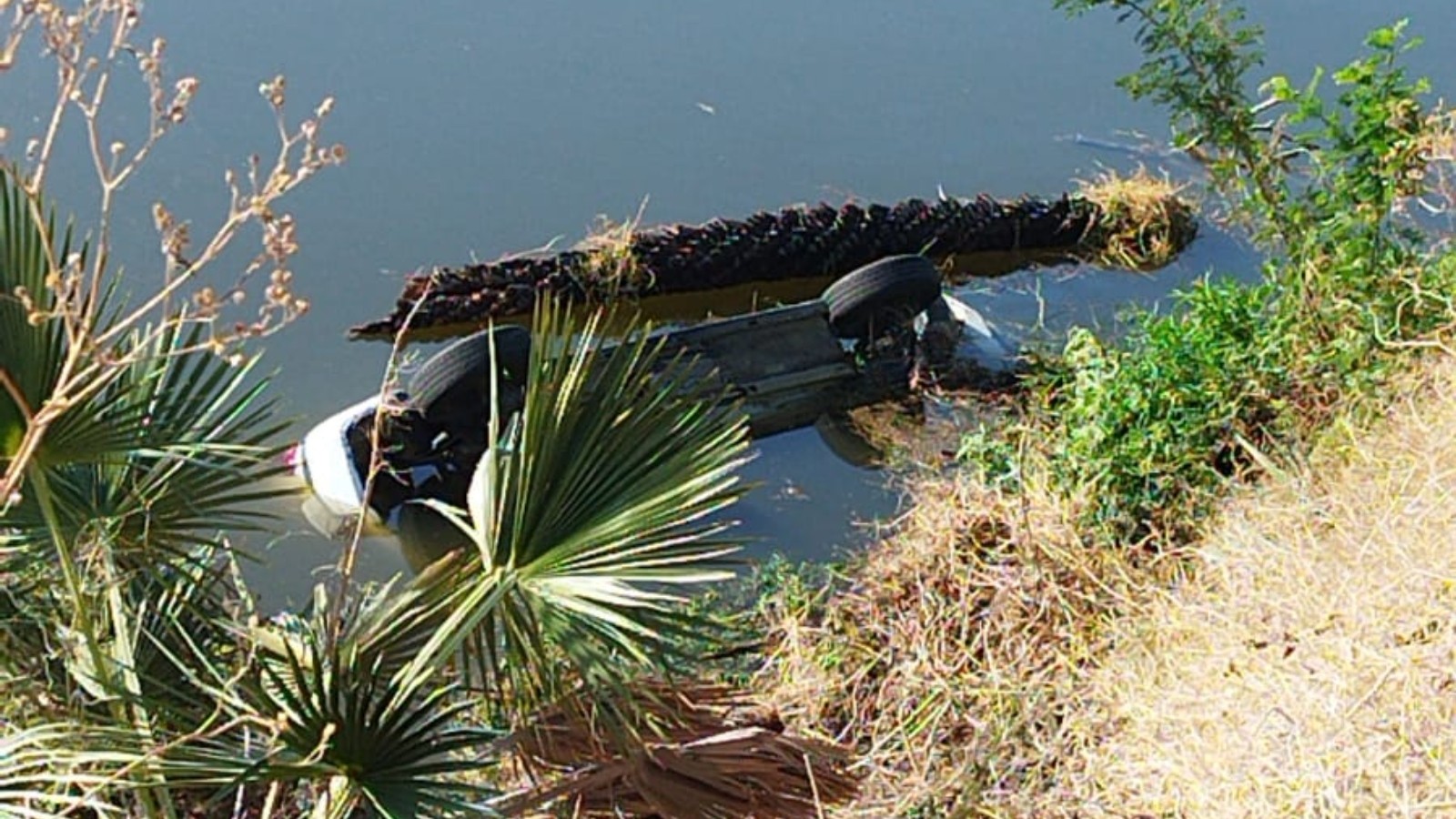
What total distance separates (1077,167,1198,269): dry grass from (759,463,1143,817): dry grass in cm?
409

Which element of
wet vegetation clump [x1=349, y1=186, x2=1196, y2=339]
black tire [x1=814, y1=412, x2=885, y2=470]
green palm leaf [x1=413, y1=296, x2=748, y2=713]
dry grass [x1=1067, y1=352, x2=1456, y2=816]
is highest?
wet vegetation clump [x1=349, y1=186, x2=1196, y2=339]

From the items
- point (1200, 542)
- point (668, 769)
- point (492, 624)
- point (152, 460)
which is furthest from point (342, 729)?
point (1200, 542)

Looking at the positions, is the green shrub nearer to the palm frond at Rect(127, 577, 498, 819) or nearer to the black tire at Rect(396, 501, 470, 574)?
the black tire at Rect(396, 501, 470, 574)

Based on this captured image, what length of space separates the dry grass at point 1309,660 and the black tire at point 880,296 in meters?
Answer: 2.96

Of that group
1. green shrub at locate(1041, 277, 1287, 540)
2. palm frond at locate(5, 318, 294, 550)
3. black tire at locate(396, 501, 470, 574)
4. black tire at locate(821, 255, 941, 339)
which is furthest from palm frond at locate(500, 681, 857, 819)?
black tire at locate(821, 255, 941, 339)

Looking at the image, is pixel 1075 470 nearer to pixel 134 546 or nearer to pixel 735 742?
pixel 735 742

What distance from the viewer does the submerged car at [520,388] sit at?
6.01 m

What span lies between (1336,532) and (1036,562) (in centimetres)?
98

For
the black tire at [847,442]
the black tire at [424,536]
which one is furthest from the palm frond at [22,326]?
the black tire at [847,442]

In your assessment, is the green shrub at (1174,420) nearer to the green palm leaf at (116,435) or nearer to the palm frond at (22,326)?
the green palm leaf at (116,435)

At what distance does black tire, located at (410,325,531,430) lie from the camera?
20.5ft

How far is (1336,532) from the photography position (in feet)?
14.1

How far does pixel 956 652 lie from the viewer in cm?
488

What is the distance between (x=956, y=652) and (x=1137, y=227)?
4.85m
